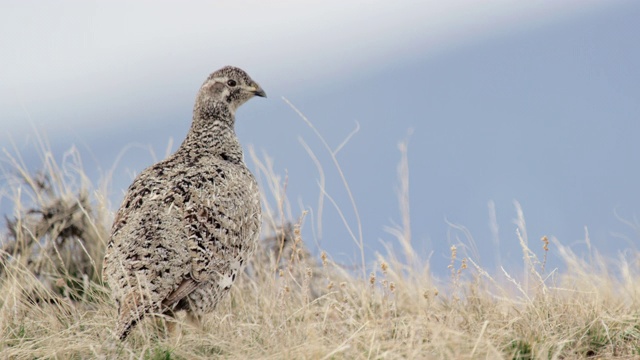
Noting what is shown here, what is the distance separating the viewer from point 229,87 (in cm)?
754

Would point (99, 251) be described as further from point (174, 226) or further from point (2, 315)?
point (174, 226)

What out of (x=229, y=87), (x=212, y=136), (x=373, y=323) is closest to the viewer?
(x=373, y=323)

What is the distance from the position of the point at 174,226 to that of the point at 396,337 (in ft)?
5.52

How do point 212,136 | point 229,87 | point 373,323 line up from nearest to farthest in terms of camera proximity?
point 373,323 < point 212,136 < point 229,87

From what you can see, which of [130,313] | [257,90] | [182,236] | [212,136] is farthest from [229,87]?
[130,313]

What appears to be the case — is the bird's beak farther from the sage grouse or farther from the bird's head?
the sage grouse

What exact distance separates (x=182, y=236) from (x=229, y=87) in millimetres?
2081

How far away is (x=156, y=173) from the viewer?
21.4ft

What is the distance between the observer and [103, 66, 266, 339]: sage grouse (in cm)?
Answer: 558

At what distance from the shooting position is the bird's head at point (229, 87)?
748 centimetres

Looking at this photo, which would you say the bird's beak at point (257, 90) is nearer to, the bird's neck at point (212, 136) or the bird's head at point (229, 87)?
the bird's head at point (229, 87)

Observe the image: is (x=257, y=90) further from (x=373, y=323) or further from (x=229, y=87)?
(x=373, y=323)

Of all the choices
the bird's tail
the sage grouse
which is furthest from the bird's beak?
the bird's tail

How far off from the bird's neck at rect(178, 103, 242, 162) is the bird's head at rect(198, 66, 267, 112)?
0.29 feet
